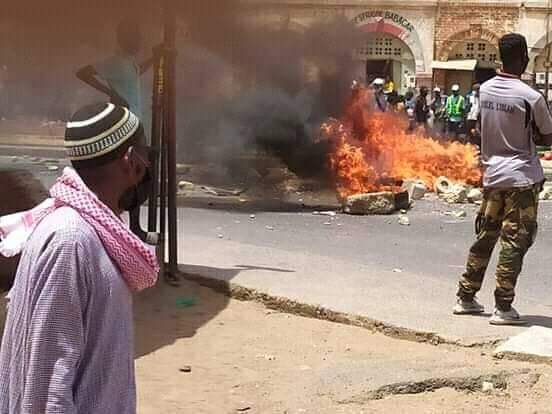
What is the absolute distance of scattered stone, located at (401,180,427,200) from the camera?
11.9 meters

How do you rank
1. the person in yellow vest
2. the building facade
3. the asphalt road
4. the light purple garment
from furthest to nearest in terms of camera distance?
1. the building facade
2. the person in yellow vest
3. the asphalt road
4. the light purple garment

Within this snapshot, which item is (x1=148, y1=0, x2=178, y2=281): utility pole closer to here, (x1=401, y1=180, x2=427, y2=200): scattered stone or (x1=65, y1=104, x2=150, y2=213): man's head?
(x1=65, y1=104, x2=150, y2=213): man's head

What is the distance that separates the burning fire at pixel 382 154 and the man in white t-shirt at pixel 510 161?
6.10 metres

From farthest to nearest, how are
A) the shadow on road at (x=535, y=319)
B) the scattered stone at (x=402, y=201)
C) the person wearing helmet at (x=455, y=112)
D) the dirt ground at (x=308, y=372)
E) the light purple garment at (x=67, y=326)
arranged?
the person wearing helmet at (x=455, y=112) < the scattered stone at (x=402, y=201) < the shadow on road at (x=535, y=319) < the dirt ground at (x=308, y=372) < the light purple garment at (x=67, y=326)

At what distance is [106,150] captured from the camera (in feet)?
6.29

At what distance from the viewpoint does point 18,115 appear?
2102 cm

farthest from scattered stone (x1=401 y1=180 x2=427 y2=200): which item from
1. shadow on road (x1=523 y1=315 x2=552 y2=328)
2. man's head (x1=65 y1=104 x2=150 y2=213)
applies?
man's head (x1=65 y1=104 x2=150 y2=213)

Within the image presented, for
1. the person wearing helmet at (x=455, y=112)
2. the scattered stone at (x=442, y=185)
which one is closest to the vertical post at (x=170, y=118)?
the scattered stone at (x=442, y=185)

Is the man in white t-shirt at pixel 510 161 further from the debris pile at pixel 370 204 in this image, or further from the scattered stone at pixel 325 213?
the debris pile at pixel 370 204

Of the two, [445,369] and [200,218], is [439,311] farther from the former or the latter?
[200,218]

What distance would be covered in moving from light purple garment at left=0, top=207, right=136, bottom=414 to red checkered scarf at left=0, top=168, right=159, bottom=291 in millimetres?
19

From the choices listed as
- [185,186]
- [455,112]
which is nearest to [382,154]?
[185,186]

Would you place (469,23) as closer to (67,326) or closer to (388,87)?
(388,87)

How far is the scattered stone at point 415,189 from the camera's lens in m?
11.9
